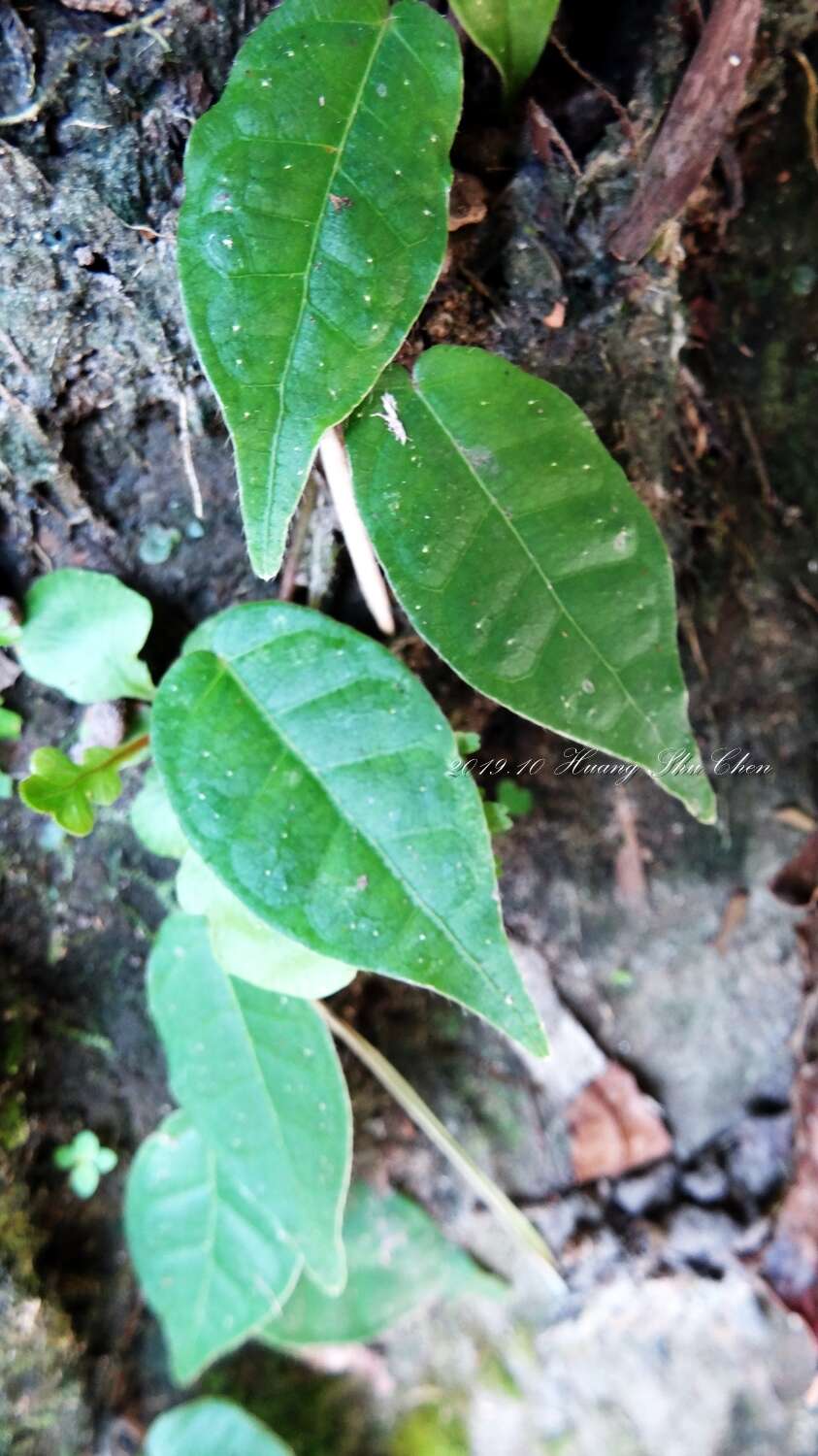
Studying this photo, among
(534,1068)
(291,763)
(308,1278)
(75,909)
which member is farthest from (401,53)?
(308,1278)

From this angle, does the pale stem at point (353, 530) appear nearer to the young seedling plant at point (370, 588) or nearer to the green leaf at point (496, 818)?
the young seedling plant at point (370, 588)

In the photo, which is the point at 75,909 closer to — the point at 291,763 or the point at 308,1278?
the point at 291,763

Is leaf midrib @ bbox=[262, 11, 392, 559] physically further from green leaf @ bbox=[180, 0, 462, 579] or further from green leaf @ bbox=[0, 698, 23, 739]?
green leaf @ bbox=[0, 698, 23, 739]

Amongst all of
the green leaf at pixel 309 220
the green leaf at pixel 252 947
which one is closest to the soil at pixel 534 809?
the green leaf at pixel 309 220

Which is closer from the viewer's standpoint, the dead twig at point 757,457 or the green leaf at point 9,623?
the green leaf at point 9,623

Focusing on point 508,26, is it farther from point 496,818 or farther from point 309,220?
point 496,818
